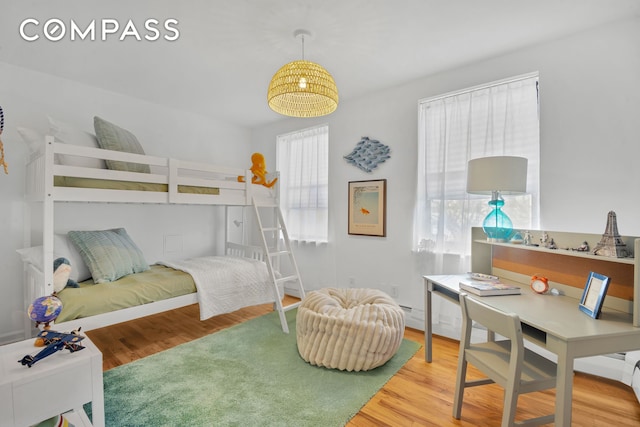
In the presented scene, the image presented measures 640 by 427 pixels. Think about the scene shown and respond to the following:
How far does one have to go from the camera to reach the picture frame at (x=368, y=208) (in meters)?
3.21

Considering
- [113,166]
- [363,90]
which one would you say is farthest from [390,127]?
[113,166]

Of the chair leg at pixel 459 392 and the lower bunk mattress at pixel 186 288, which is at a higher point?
the lower bunk mattress at pixel 186 288

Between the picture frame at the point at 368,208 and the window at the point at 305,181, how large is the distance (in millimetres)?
399

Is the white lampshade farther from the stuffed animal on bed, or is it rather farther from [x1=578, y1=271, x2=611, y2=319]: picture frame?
the stuffed animal on bed

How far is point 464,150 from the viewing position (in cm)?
265

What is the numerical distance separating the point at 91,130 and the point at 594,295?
13.9 ft

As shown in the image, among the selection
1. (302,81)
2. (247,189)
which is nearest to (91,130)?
(247,189)

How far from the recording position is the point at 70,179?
2053 mm

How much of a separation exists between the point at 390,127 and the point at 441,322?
6.68 ft

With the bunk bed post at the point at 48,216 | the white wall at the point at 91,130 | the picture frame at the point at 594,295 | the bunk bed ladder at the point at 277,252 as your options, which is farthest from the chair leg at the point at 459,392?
the white wall at the point at 91,130

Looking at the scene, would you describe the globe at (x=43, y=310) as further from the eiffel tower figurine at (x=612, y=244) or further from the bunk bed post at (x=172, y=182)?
the eiffel tower figurine at (x=612, y=244)

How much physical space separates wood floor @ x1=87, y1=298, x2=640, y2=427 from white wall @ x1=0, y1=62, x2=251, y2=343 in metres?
1.10

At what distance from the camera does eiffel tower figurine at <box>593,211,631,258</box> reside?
58.5 inches

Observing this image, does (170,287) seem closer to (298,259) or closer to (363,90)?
(298,259)
